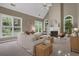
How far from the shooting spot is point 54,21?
2.45 metres

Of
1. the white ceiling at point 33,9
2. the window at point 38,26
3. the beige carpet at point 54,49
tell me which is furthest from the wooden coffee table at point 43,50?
the white ceiling at point 33,9

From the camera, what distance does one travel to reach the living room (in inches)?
94.9

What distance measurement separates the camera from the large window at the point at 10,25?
235 centimetres

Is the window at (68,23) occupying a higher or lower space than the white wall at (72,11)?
lower

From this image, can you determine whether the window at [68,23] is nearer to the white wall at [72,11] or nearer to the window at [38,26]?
the white wall at [72,11]

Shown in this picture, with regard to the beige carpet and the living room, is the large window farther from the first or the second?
the beige carpet

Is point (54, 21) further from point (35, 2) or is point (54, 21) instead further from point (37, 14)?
point (35, 2)

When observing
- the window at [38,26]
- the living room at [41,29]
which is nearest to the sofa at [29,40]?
the living room at [41,29]

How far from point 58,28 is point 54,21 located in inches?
7.3

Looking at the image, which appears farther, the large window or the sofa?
the sofa

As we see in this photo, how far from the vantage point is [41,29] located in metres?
2.50

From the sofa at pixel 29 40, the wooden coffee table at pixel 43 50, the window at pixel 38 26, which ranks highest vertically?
the window at pixel 38 26

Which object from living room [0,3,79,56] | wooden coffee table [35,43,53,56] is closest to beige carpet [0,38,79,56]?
living room [0,3,79,56]

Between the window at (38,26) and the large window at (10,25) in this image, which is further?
the window at (38,26)
